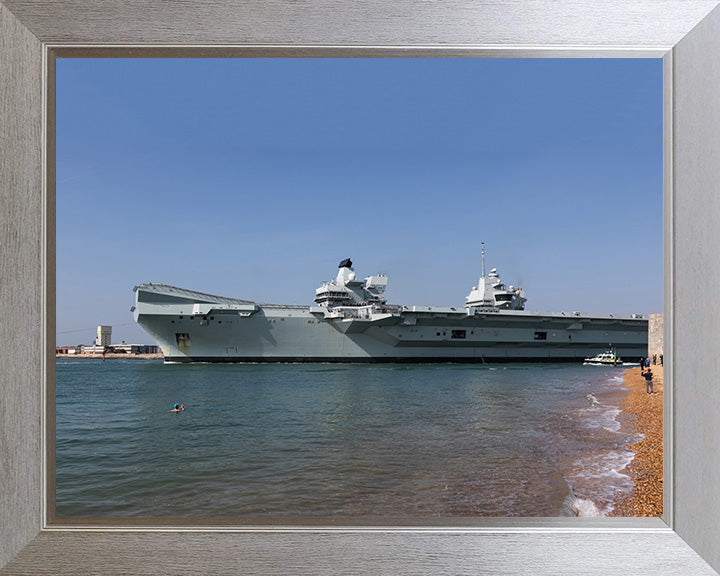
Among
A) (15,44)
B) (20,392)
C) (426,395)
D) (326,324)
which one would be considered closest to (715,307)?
(20,392)

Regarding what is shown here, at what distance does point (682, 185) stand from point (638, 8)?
656 millimetres

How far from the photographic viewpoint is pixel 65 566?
5.80ft

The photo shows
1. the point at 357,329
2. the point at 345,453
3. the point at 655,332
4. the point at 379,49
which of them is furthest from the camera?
the point at 357,329

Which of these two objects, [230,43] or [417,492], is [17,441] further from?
[417,492]

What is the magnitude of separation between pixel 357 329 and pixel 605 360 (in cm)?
1458

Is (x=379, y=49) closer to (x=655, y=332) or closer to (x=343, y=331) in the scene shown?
(x=655, y=332)

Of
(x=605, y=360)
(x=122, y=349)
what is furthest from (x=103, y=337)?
(x=605, y=360)

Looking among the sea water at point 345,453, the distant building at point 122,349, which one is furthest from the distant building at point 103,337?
the sea water at point 345,453

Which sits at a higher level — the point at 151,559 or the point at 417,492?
the point at 151,559

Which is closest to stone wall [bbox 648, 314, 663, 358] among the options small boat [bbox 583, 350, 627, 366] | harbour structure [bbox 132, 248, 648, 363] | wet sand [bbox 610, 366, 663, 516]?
wet sand [bbox 610, 366, 663, 516]

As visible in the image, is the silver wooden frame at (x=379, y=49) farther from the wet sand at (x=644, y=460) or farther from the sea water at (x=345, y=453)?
the wet sand at (x=644, y=460)

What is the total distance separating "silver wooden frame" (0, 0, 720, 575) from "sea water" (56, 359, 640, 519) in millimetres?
475

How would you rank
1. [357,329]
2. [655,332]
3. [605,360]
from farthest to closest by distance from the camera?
[605,360]
[357,329]
[655,332]

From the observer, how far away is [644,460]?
529 cm
